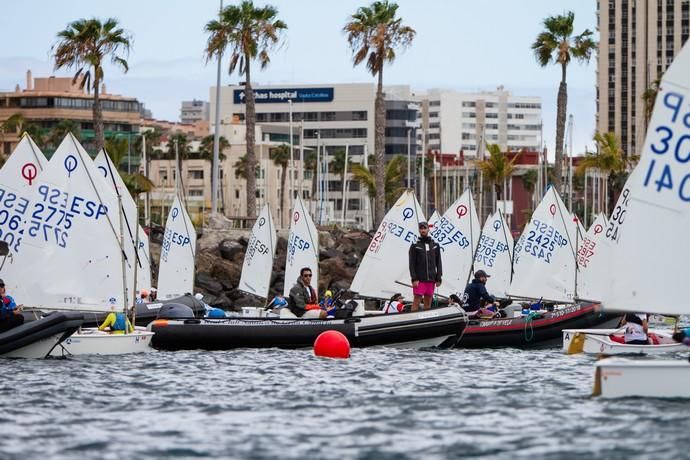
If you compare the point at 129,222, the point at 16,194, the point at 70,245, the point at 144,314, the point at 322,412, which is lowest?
the point at 322,412

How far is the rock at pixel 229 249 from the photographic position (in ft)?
211

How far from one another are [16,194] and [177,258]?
1667 cm

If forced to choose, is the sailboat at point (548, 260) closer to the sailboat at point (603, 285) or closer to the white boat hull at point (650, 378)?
the sailboat at point (603, 285)

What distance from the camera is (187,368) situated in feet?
80.0

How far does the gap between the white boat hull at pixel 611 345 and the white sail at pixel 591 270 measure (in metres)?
5.53

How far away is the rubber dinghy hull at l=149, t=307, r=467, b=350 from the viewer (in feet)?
91.5

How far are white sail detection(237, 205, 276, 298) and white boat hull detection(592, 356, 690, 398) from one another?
1097 inches

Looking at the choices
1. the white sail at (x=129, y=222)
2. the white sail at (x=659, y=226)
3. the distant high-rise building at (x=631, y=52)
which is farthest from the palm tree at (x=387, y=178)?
the white sail at (x=659, y=226)

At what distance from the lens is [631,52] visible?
5989 inches

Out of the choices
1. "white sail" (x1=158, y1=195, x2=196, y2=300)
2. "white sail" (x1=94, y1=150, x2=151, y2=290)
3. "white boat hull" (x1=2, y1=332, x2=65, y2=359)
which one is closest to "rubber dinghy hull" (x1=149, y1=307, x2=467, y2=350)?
Result: "white sail" (x1=94, y1=150, x2=151, y2=290)

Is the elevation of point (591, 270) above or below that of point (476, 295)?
above

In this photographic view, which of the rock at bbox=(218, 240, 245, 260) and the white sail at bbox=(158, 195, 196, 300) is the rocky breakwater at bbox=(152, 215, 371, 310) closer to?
the rock at bbox=(218, 240, 245, 260)

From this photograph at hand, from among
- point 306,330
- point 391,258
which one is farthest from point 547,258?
point 306,330

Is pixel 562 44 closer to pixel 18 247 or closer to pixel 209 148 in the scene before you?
pixel 18 247
